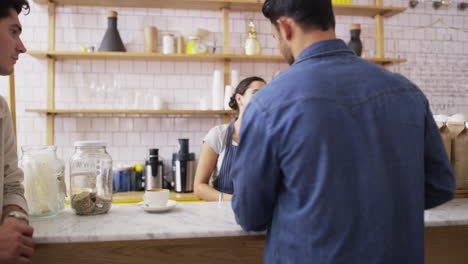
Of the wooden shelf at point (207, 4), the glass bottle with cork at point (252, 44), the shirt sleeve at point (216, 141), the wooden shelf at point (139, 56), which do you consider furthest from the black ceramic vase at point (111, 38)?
the shirt sleeve at point (216, 141)

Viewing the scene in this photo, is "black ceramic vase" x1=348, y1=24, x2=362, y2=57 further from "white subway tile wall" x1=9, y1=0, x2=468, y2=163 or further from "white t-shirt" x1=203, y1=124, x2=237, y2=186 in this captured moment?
"white t-shirt" x1=203, y1=124, x2=237, y2=186

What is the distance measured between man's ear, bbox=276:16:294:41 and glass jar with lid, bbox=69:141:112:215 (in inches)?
31.0

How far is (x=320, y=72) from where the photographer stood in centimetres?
100

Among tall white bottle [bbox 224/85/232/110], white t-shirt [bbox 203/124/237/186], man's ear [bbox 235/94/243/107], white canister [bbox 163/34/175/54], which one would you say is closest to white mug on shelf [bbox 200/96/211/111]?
tall white bottle [bbox 224/85/232/110]

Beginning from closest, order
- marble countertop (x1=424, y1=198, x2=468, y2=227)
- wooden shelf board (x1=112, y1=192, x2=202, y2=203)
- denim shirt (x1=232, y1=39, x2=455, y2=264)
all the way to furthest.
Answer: denim shirt (x1=232, y1=39, x2=455, y2=264) < marble countertop (x1=424, y1=198, x2=468, y2=227) < wooden shelf board (x1=112, y1=192, x2=202, y2=203)

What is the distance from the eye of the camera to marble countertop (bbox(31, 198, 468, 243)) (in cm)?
123

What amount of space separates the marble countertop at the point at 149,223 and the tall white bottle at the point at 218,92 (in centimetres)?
226

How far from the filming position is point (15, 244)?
1.05 metres

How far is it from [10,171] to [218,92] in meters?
2.62

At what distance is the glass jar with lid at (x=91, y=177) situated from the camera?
1451 mm

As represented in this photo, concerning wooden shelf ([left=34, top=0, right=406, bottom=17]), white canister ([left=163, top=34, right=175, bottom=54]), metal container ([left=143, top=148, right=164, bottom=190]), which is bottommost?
metal container ([left=143, top=148, right=164, bottom=190])

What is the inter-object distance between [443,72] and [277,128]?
4155 millimetres

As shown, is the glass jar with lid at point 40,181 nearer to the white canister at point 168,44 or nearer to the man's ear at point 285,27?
the man's ear at point 285,27

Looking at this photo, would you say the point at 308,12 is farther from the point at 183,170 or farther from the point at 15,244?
the point at 183,170
